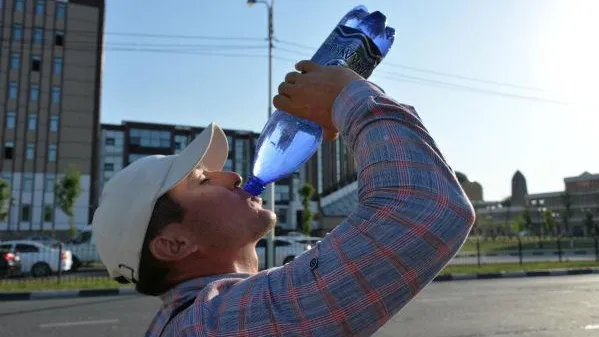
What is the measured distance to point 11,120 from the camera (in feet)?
150

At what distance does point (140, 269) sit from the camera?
1.25 m

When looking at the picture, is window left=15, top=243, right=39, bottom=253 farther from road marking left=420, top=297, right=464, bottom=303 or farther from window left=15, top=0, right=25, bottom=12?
window left=15, top=0, right=25, bottom=12

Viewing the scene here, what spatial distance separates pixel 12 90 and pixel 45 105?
2.98 meters

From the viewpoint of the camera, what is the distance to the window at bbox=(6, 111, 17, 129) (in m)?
45.7

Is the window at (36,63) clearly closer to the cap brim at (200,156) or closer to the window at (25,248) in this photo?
the window at (25,248)

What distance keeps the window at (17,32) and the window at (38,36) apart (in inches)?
44.2

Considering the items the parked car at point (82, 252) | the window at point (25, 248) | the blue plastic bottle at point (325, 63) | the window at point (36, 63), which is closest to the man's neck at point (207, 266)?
the blue plastic bottle at point (325, 63)

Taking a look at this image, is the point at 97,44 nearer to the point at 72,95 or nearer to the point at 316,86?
the point at 72,95

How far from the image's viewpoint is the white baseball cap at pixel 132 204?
3.95ft

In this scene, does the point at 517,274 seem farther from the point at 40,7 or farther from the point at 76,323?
the point at 40,7

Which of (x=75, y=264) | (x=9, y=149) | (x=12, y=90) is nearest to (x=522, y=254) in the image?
(x=75, y=264)

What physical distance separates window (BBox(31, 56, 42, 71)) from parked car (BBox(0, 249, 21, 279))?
35479mm

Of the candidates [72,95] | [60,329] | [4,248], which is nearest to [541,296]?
[60,329]

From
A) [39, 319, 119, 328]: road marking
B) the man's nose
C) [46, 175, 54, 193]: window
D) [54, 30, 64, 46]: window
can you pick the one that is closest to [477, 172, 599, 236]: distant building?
[46, 175, 54, 193]: window
